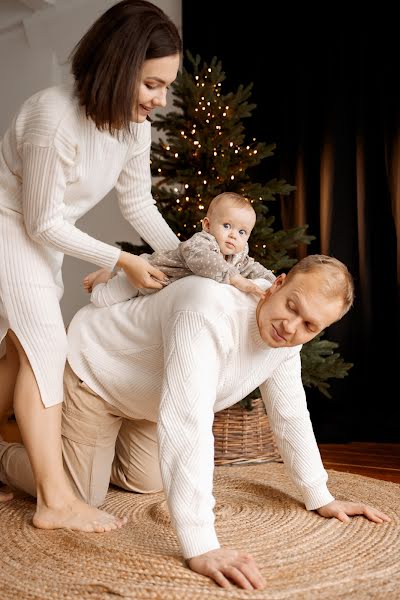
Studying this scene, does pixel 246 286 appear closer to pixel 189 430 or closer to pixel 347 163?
pixel 189 430

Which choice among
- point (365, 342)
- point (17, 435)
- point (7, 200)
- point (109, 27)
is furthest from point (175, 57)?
point (365, 342)

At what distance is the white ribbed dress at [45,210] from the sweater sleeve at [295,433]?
522mm

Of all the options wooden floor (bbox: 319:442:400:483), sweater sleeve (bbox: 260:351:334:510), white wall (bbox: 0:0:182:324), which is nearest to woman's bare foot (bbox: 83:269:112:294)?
sweater sleeve (bbox: 260:351:334:510)

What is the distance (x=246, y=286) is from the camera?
1733 mm

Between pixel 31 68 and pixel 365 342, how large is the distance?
283 centimetres

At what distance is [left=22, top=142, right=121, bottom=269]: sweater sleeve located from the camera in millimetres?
1766

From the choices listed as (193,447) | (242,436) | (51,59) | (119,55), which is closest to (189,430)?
(193,447)

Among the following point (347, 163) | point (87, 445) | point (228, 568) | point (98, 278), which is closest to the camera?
point (228, 568)

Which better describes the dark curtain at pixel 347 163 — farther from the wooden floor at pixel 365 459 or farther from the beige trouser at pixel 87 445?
the beige trouser at pixel 87 445

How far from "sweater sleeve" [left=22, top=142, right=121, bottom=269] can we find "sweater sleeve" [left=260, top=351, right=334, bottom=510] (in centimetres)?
52

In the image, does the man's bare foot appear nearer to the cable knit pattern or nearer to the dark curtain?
the cable knit pattern

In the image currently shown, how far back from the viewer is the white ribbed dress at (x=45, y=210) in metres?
1.77

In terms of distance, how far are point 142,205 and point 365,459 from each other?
63.1 inches

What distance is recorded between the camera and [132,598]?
133 cm
